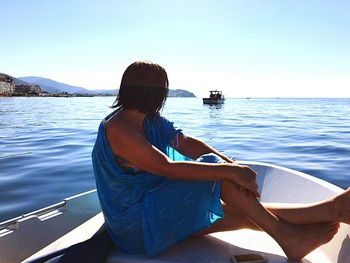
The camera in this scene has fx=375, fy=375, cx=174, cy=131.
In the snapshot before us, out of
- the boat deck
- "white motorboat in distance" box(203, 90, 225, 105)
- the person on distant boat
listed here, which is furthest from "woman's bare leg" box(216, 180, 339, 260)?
"white motorboat in distance" box(203, 90, 225, 105)

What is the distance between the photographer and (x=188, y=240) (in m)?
2.13

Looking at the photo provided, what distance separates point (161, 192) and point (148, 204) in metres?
0.09

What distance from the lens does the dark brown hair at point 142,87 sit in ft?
5.97

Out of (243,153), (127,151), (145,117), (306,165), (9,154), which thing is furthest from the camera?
(243,153)

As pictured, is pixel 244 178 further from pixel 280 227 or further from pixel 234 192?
pixel 280 227

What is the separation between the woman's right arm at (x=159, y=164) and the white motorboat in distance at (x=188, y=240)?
445 mm

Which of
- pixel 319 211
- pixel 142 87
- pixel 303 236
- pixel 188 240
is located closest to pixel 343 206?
pixel 319 211

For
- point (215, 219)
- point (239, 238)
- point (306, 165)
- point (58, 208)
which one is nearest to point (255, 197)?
point (215, 219)

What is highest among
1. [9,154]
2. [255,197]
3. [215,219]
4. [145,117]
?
[145,117]

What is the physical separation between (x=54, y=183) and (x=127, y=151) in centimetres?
337

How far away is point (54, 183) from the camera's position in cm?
481

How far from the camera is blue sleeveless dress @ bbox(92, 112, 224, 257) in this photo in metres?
1.82

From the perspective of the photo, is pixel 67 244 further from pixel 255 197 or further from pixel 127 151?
pixel 255 197

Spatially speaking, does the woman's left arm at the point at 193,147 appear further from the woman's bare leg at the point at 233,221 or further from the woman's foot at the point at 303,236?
the woman's foot at the point at 303,236
